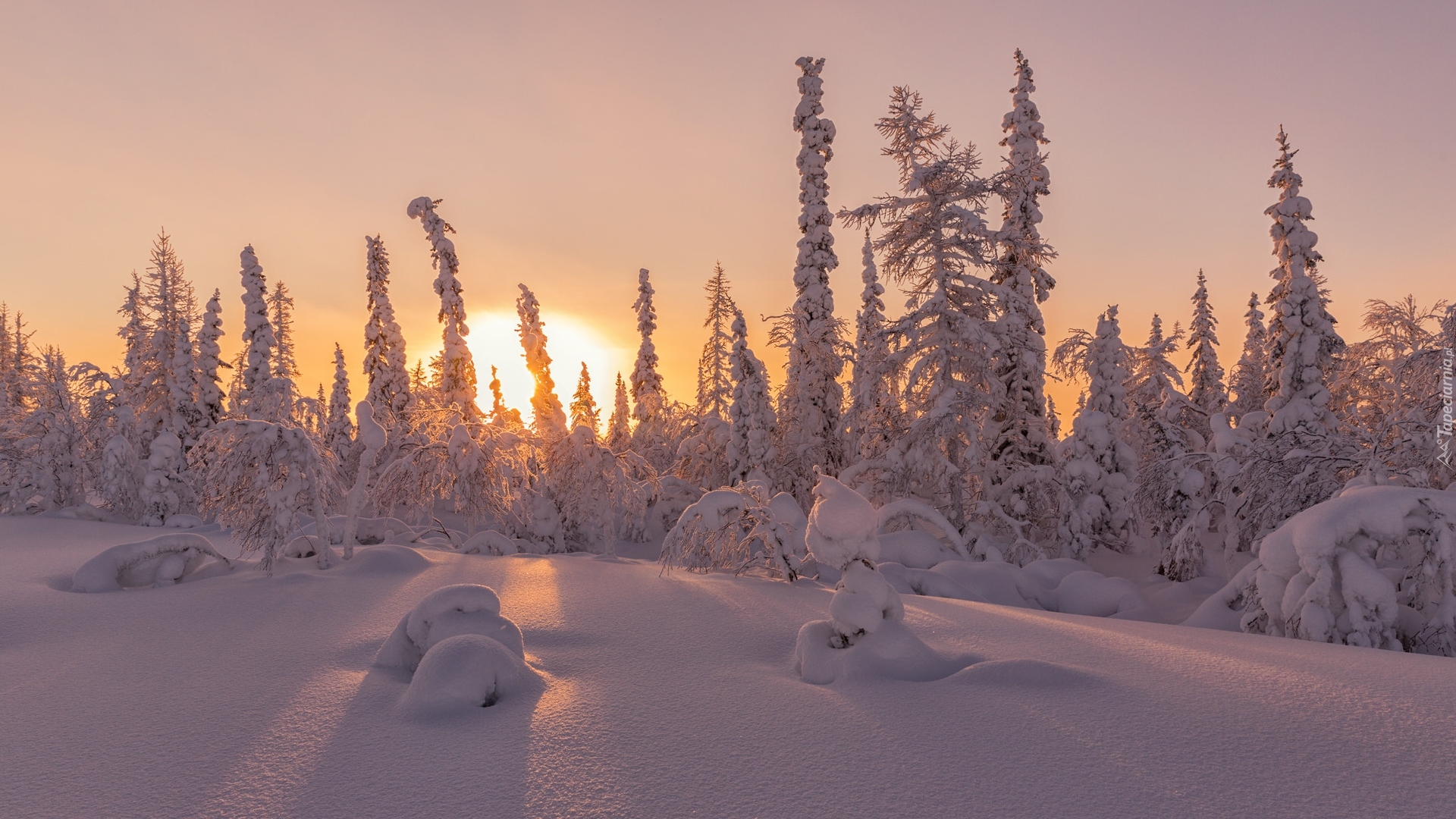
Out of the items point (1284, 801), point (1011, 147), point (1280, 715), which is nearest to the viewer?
point (1284, 801)

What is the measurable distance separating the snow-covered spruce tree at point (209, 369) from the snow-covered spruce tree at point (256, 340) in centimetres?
114

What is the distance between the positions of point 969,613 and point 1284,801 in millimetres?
3706

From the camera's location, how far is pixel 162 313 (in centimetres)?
2980

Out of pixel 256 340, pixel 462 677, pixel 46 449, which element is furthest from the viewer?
pixel 256 340

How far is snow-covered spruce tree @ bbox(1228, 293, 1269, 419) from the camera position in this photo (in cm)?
3384

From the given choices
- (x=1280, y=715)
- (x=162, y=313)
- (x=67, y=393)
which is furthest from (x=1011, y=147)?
(x=162, y=313)

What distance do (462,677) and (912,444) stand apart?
13.6 m

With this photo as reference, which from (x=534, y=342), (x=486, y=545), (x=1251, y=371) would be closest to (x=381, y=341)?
(x=534, y=342)

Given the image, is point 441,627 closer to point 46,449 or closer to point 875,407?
point 875,407

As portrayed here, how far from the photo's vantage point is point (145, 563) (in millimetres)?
7316

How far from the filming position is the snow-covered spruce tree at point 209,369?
26578mm

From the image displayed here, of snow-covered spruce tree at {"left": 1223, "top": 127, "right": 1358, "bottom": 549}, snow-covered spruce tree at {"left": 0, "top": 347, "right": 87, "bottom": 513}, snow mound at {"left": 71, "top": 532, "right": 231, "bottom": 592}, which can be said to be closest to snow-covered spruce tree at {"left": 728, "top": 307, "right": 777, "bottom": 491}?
snow-covered spruce tree at {"left": 1223, "top": 127, "right": 1358, "bottom": 549}

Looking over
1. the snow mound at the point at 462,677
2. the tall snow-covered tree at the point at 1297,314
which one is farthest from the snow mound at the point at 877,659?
the tall snow-covered tree at the point at 1297,314

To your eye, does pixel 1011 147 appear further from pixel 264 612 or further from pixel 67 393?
pixel 67 393
